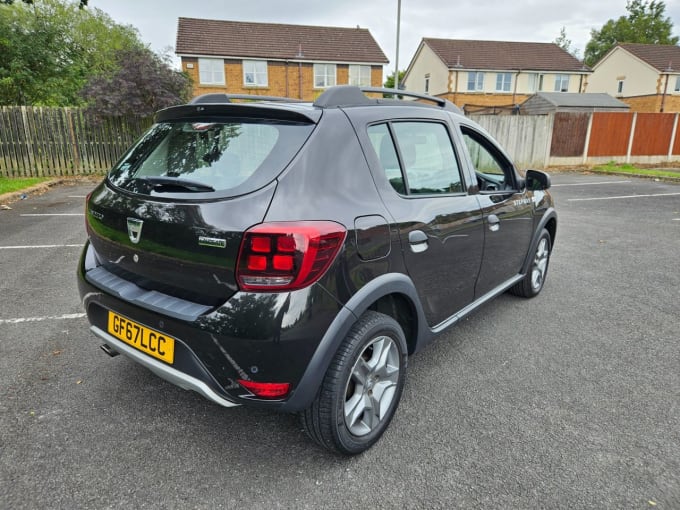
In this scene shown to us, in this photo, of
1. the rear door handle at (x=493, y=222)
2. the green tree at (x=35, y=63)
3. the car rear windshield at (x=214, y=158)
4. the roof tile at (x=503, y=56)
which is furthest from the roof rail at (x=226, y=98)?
the roof tile at (x=503, y=56)

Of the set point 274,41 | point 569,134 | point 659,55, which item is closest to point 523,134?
point 569,134

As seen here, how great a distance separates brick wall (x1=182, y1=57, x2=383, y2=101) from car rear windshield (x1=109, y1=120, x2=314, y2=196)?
28.5 m

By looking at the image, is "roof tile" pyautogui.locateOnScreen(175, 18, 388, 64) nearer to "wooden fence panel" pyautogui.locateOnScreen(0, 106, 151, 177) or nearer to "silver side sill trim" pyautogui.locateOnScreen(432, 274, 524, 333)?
"wooden fence panel" pyautogui.locateOnScreen(0, 106, 151, 177)

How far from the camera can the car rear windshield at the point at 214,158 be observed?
194cm

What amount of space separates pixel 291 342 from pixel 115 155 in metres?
14.5

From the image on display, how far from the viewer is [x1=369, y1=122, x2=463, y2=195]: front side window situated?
2.38 metres

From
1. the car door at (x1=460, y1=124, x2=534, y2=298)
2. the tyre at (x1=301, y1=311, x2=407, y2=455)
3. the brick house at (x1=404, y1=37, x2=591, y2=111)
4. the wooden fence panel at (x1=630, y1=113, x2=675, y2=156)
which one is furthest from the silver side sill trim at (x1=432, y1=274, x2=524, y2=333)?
the brick house at (x1=404, y1=37, x2=591, y2=111)

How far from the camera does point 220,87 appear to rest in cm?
2917

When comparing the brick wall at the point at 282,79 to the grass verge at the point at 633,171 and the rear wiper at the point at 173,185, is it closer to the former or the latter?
the grass verge at the point at 633,171

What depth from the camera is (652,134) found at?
19.0 metres

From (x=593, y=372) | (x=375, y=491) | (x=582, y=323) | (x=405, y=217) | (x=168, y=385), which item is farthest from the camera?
(x=582, y=323)

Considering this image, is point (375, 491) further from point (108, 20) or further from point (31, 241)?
point (108, 20)

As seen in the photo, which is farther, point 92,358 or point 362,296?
point 92,358

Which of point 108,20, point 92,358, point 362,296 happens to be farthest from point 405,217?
point 108,20
